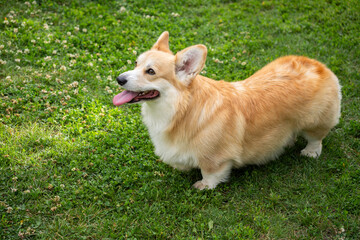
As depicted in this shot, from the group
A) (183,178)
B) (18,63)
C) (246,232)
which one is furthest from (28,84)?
(246,232)

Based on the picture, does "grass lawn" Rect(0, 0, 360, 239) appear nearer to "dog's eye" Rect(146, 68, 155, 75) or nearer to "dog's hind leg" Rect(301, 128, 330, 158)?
"dog's hind leg" Rect(301, 128, 330, 158)

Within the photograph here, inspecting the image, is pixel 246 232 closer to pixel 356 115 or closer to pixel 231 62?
pixel 356 115

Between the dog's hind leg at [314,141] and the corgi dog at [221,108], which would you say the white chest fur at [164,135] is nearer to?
the corgi dog at [221,108]

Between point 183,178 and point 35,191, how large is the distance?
5.84 ft

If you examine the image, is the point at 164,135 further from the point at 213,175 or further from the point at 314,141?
the point at 314,141

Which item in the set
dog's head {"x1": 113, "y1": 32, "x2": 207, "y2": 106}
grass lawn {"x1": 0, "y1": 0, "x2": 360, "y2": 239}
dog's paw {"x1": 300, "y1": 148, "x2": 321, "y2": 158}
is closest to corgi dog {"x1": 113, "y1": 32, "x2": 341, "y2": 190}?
dog's head {"x1": 113, "y1": 32, "x2": 207, "y2": 106}

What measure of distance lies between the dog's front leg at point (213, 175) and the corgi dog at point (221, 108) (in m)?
0.01

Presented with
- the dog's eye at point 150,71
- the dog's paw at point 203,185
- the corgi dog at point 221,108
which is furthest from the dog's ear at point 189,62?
the dog's paw at point 203,185

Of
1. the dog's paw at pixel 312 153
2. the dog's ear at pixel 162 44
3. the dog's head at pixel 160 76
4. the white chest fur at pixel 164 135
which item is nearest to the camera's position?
the dog's head at pixel 160 76

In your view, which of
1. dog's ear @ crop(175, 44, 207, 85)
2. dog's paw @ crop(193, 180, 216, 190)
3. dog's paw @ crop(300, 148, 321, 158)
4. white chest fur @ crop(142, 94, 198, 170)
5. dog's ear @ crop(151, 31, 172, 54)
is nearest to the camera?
dog's ear @ crop(175, 44, 207, 85)

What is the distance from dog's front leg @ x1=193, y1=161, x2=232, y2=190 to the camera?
4.01 m

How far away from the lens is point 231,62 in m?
6.28

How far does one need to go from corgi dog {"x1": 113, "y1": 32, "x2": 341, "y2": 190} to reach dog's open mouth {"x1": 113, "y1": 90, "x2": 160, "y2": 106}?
11 mm

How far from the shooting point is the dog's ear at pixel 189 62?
3.43 metres
